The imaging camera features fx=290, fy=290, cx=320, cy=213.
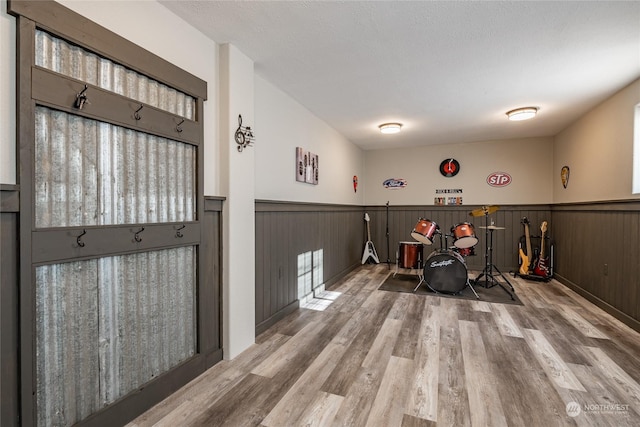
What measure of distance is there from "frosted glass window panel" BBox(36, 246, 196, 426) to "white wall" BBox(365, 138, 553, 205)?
4.84m

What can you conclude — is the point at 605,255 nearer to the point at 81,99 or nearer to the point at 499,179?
the point at 499,179


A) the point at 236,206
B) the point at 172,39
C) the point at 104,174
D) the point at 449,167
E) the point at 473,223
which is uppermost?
the point at 172,39

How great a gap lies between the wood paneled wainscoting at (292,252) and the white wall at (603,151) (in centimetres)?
326

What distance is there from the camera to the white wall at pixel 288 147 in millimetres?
2836

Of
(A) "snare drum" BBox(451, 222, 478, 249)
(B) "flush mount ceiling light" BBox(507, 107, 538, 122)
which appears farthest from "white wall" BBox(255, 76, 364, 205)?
(B) "flush mount ceiling light" BBox(507, 107, 538, 122)

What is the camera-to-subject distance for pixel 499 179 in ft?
17.6

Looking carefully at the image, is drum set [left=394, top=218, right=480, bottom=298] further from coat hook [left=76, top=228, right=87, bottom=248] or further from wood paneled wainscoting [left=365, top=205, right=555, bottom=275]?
coat hook [left=76, top=228, right=87, bottom=248]

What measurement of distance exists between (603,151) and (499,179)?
202cm

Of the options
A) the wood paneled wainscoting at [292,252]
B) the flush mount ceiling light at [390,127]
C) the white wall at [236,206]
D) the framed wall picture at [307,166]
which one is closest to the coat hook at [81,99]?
the white wall at [236,206]

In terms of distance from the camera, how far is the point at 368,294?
12.7 ft

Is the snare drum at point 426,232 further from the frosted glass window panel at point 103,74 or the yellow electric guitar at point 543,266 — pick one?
the frosted glass window panel at point 103,74

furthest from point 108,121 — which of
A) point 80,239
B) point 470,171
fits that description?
point 470,171

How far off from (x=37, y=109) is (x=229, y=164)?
1.10 meters

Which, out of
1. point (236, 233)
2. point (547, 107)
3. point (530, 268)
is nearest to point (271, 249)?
point (236, 233)
